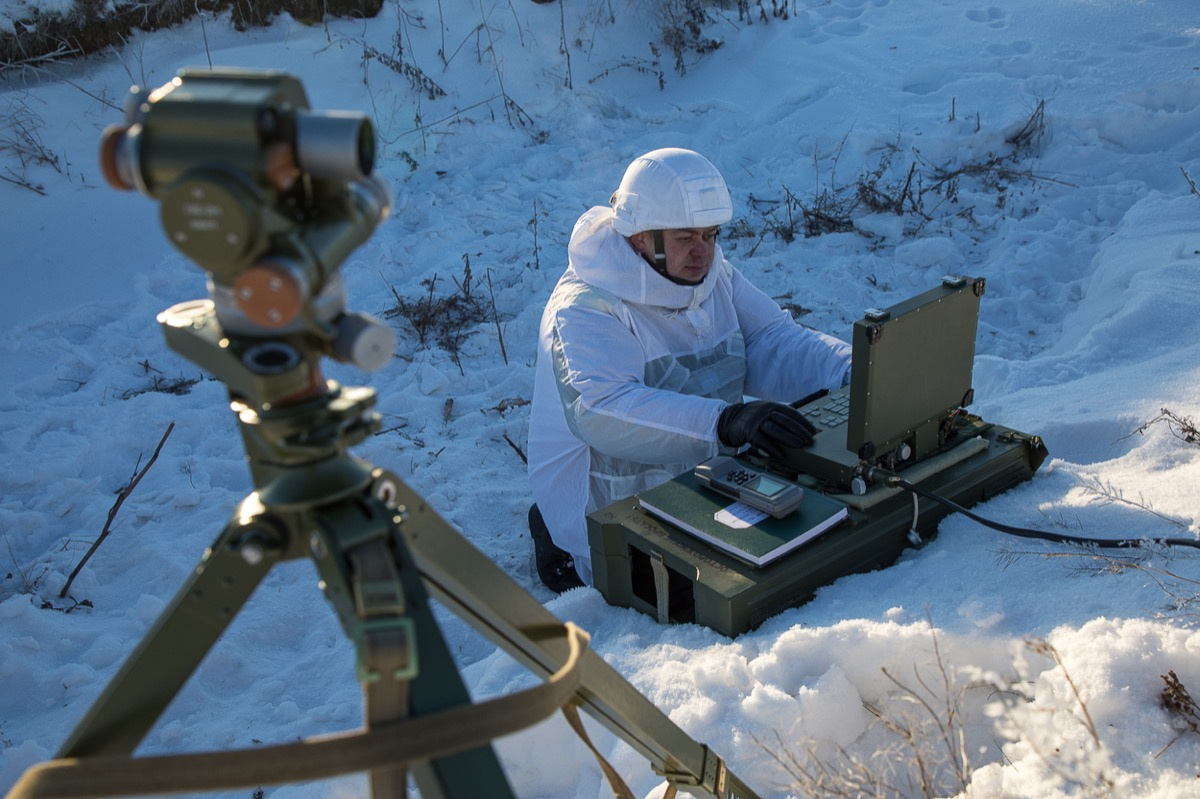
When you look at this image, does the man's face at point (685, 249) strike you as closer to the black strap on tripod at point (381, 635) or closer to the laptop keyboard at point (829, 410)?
the laptop keyboard at point (829, 410)

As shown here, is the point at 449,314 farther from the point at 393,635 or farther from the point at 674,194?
the point at 393,635

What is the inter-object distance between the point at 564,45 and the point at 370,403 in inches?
275

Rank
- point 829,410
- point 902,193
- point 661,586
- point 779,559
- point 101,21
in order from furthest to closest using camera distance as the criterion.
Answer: point 101,21, point 902,193, point 829,410, point 661,586, point 779,559

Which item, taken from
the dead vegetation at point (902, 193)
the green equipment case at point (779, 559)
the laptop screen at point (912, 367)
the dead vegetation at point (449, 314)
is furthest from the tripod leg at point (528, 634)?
the dead vegetation at point (902, 193)

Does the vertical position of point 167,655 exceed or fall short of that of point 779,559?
it exceeds it

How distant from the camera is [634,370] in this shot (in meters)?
3.42

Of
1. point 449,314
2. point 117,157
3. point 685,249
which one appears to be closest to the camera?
point 117,157

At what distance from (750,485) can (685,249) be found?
978 mm

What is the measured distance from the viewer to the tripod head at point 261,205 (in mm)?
1078

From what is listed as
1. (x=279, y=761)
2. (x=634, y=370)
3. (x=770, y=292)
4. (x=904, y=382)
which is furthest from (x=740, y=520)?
(x=770, y=292)

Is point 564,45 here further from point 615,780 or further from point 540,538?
point 615,780

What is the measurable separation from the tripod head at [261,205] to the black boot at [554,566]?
2.56 meters

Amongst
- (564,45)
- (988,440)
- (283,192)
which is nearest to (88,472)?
(988,440)

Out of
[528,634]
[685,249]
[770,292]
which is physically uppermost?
[528,634]
